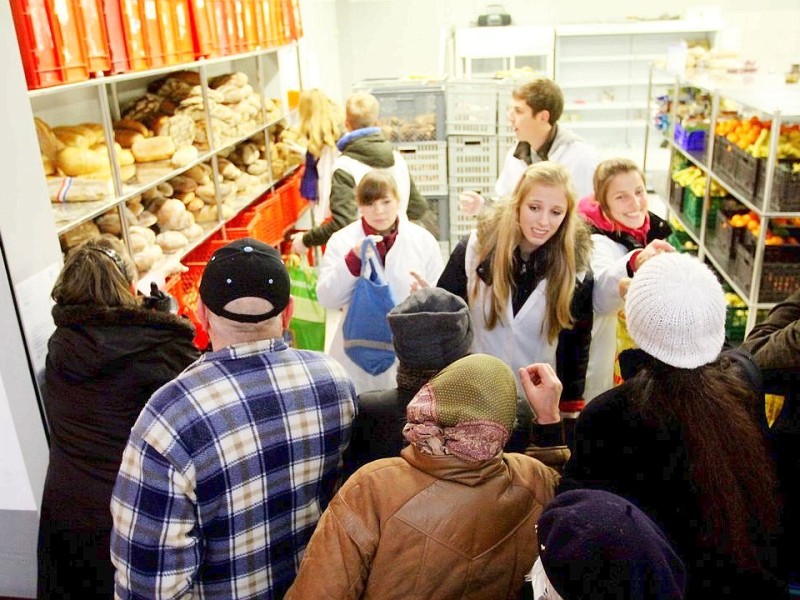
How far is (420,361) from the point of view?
5.59 ft

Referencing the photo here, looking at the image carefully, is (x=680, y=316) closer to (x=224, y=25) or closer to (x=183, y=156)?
(x=183, y=156)

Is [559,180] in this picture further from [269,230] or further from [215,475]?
[269,230]

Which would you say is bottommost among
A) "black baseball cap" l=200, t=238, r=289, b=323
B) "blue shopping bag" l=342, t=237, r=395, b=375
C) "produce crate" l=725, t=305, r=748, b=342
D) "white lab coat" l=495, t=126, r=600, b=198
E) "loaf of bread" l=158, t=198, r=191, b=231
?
"produce crate" l=725, t=305, r=748, b=342

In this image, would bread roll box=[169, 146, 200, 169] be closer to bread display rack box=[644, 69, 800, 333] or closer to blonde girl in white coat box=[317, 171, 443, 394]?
blonde girl in white coat box=[317, 171, 443, 394]

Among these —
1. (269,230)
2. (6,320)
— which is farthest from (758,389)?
(269,230)

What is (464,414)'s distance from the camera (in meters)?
1.31

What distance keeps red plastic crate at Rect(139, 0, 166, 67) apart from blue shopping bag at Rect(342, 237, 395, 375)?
1.60 m

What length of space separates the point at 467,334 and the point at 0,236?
5.19 feet

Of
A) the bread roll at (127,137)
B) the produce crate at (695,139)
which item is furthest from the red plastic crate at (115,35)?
the produce crate at (695,139)

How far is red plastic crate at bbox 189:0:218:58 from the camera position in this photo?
12.8 ft

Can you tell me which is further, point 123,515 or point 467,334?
point 467,334

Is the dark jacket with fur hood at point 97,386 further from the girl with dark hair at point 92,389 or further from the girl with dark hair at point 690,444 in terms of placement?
the girl with dark hair at point 690,444

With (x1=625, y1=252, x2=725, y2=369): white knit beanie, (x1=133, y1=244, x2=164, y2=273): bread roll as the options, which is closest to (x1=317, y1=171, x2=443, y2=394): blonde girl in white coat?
(x1=133, y1=244, x2=164, y2=273): bread roll

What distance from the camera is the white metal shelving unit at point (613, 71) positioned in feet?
27.0
